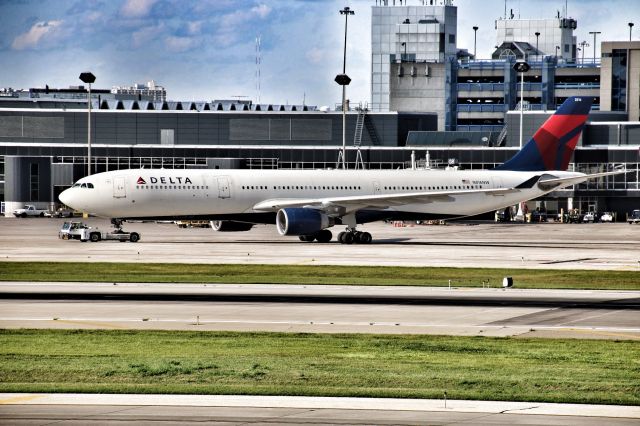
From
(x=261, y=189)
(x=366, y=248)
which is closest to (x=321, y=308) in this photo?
(x=366, y=248)

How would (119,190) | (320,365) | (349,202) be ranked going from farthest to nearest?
(349,202) < (119,190) < (320,365)

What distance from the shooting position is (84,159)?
502 feet

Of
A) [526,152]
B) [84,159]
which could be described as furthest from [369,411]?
[84,159]

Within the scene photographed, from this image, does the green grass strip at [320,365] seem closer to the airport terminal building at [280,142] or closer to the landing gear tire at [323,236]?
the landing gear tire at [323,236]

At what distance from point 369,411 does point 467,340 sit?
38.3 feet

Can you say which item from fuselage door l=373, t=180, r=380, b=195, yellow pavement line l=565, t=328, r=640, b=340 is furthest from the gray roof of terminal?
yellow pavement line l=565, t=328, r=640, b=340

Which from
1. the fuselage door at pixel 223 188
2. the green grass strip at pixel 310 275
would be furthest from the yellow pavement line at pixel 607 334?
the fuselage door at pixel 223 188

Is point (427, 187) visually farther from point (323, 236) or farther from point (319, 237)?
point (319, 237)

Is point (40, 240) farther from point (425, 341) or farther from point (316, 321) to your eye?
point (425, 341)

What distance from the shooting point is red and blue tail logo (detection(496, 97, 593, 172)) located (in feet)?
319

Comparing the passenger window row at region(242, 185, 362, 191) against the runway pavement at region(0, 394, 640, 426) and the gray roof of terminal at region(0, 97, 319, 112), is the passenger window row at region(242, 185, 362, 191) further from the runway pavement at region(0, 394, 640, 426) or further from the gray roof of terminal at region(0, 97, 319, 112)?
the gray roof of terminal at region(0, 97, 319, 112)

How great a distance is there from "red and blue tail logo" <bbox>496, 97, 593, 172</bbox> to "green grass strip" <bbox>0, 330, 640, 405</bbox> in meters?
62.2

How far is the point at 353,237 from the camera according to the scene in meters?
87.6

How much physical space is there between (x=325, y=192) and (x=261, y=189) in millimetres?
5483
